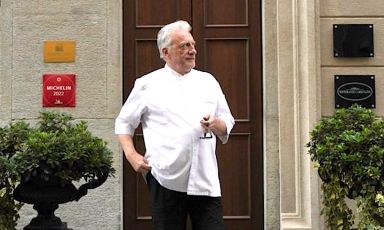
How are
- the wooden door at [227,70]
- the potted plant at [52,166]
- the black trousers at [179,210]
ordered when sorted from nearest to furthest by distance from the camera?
1. the black trousers at [179,210]
2. the potted plant at [52,166]
3. the wooden door at [227,70]

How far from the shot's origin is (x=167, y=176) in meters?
4.51

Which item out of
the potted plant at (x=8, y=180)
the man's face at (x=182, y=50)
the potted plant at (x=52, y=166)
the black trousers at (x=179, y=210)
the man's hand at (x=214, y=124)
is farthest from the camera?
the potted plant at (x=8, y=180)

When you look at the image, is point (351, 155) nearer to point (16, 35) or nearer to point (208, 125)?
Result: point (208, 125)

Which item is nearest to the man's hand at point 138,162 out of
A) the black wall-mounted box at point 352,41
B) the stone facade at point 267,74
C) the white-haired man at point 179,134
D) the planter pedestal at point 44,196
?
the white-haired man at point 179,134

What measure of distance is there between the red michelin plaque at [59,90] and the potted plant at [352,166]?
2.93 m

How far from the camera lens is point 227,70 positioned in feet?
25.0

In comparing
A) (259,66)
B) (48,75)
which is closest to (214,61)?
(259,66)

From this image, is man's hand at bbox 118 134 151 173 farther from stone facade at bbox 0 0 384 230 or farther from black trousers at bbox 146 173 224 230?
stone facade at bbox 0 0 384 230

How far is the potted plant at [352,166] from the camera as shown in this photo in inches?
203

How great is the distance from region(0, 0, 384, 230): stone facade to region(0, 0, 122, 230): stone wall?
10 millimetres

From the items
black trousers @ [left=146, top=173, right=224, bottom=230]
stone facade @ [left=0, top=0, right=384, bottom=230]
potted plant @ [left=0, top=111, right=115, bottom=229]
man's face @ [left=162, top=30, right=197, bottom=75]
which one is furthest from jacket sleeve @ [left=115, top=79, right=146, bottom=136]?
stone facade @ [left=0, top=0, right=384, bottom=230]

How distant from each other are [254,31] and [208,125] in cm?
344

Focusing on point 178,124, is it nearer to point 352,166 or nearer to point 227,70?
point 352,166

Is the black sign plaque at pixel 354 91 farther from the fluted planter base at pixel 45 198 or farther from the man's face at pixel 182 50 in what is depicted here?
the fluted planter base at pixel 45 198
